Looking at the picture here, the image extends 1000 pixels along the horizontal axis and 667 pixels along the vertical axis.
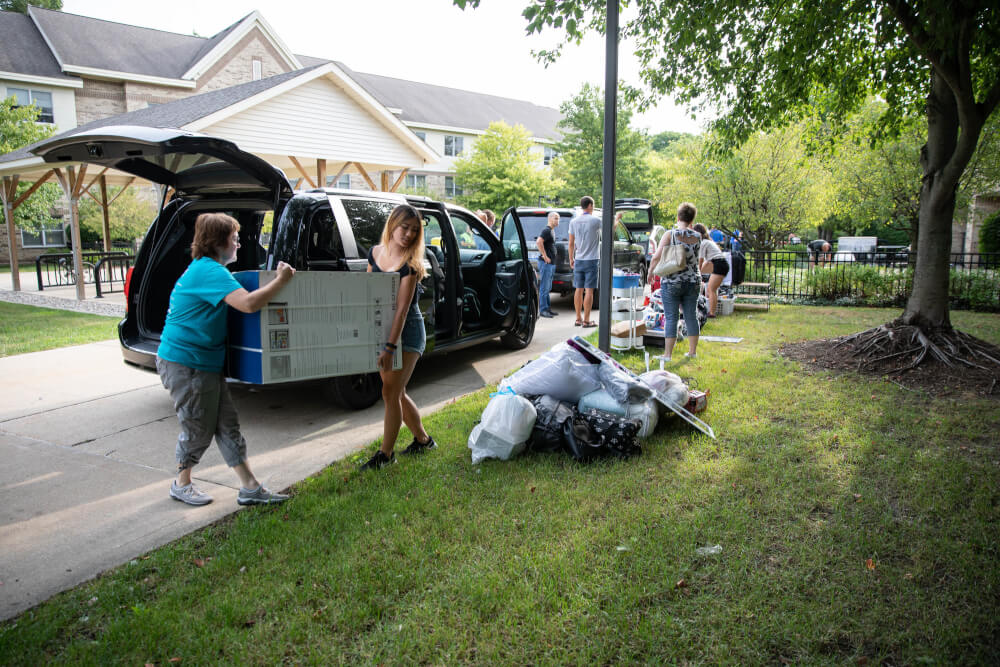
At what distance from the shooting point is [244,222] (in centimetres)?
584

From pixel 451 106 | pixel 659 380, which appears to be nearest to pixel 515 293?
pixel 659 380

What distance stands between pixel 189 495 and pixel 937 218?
7.75m

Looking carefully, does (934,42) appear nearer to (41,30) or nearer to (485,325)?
(485,325)

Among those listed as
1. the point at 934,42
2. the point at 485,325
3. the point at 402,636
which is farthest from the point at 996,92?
the point at 402,636

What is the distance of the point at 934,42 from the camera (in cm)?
559

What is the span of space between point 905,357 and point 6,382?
9.59m

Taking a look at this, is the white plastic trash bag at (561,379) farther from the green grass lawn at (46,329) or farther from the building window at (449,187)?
the building window at (449,187)

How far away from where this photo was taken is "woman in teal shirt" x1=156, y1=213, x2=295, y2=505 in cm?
342

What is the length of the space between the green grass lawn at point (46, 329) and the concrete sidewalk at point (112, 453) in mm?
866

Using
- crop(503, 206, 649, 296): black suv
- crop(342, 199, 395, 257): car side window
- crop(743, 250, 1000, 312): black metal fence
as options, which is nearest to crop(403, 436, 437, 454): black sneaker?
crop(342, 199, 395, 257): car side window

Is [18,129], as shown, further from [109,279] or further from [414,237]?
[414,237]

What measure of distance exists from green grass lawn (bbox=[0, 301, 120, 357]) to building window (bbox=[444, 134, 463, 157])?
30.2 meters

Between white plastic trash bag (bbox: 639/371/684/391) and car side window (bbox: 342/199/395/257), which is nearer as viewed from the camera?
white plastic trash bag (bbox: 639/371/684/391)

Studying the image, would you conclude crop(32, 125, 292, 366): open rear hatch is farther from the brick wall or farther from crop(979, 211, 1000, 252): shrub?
the brick wall
